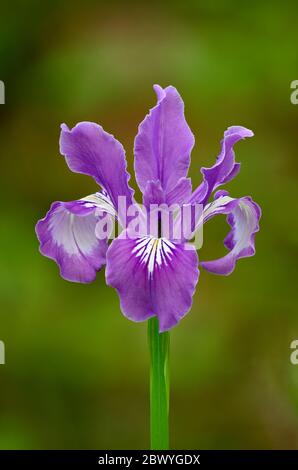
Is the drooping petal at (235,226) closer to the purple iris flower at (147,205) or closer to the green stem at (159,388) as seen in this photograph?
the purple iris flower at (147,205)

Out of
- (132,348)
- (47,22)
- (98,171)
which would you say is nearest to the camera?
(98,171)

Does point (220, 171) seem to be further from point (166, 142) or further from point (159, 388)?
point (159, 388)

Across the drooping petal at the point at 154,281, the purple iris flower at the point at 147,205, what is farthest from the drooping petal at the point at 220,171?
the drooping petal at the point at 154,281

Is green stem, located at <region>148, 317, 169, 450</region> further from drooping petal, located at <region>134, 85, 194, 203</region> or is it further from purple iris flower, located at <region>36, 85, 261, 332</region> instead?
drooping petal, located at <region>134, 85, 194, 203</region>

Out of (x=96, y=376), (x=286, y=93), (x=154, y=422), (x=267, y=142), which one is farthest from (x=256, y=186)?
(x=154, y=422)

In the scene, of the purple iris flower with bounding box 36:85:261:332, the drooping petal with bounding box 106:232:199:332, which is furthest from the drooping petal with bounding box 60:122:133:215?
the drooping petal with bounding box 106:232:199:332

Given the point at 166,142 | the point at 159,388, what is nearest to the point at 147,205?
the point at 166,142

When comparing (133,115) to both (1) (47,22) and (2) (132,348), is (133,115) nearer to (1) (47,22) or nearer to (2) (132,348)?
(1) (47,22)

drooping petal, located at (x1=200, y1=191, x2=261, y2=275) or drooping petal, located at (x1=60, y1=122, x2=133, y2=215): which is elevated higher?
drooping petal, located at (x1=60, y1=122, x2=133, y2=215)
